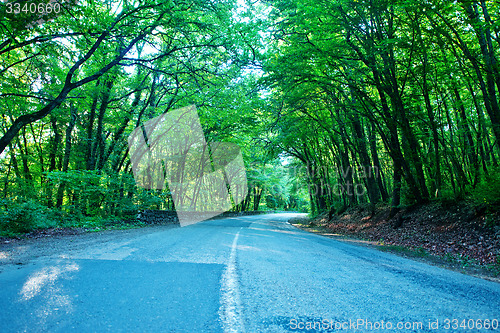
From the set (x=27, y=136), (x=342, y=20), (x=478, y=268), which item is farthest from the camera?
(x=27, y=136)

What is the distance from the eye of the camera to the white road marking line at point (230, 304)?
1956mm

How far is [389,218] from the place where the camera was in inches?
470

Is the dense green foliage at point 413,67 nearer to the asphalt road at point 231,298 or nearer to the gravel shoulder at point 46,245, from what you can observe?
the asphalt road at point 231,298

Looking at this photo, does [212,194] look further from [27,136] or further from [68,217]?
[68,217]

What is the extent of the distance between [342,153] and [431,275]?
14214 mm

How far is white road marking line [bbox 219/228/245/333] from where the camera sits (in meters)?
1.96

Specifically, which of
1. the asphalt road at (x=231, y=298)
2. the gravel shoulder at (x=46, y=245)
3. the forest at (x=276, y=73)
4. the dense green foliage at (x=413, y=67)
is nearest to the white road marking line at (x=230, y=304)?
the asphalt road at (x=231, y=298)

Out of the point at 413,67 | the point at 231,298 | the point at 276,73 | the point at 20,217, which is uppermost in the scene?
the point at 413,67

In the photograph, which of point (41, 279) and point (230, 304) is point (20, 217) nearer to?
point (41, 279)

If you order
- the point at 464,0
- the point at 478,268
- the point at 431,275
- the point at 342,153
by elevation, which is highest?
the point at 464,0

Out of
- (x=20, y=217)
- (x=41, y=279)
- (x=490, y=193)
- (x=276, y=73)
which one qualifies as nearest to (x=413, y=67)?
(x=276, y=73)

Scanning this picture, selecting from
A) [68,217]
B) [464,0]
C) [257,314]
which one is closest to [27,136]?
[68,217]

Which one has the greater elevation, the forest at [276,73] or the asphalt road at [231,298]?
the forest at [276,73]

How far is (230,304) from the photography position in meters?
2.40
